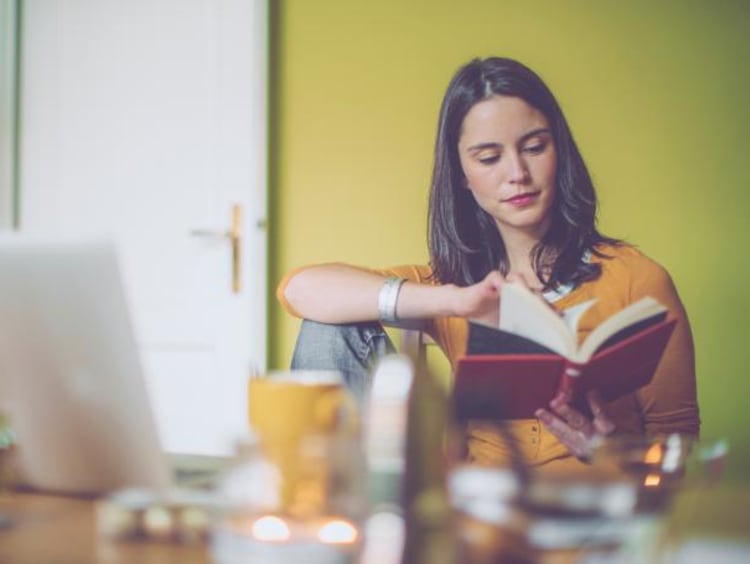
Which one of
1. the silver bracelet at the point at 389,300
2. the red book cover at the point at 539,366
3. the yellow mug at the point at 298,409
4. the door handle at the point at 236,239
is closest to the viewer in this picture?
the yellow mug at the point at 298,409

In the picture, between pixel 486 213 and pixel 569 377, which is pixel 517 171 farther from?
pixel 569 377

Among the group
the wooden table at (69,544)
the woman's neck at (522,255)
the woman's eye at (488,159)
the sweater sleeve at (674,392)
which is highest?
the woman's eye at (488,159)

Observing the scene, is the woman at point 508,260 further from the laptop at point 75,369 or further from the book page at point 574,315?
the laptop at point 75,369

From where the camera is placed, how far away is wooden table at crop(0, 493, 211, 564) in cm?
61

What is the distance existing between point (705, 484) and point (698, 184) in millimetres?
1745

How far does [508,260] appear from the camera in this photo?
176 centimetres

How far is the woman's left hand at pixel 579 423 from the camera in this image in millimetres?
1225

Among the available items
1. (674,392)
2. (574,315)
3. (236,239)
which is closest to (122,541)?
(574,315)

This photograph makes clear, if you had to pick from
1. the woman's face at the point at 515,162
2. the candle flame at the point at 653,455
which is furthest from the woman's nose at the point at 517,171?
the candle flame at the point at 653,455

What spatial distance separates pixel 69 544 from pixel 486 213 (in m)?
1.28

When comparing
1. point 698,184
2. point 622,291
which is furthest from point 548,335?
point 698,184

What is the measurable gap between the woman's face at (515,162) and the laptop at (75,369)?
3.35 feet

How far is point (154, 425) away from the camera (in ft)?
2.52

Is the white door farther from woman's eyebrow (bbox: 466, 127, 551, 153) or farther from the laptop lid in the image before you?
the laptop lid
